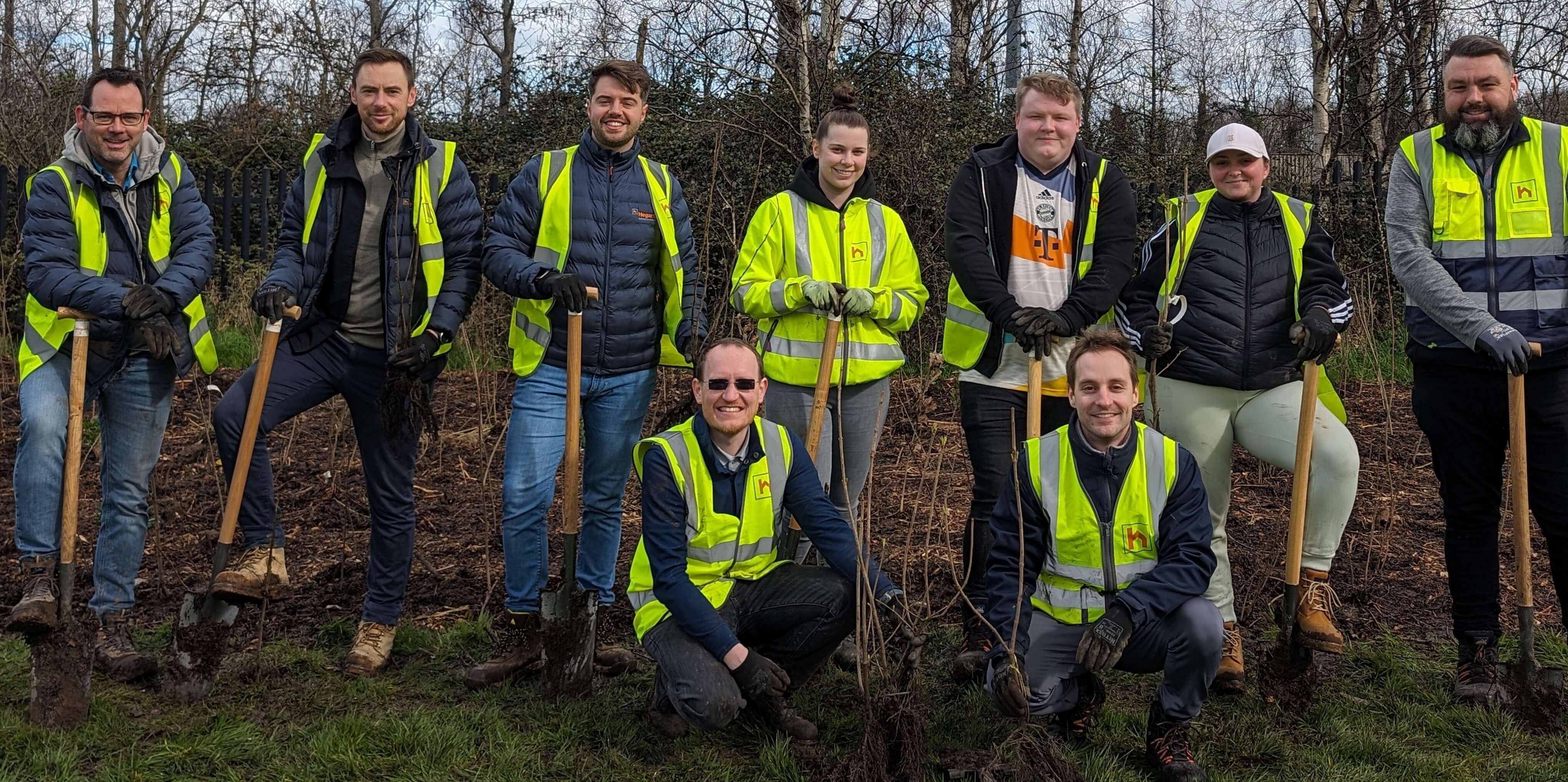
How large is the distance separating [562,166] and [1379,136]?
448 inches

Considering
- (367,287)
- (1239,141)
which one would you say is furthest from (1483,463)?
(367,287)

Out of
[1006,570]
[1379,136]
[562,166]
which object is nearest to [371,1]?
[1379,136]

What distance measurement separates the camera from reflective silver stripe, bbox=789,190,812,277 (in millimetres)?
4312

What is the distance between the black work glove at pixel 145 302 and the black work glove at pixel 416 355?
2.34ft

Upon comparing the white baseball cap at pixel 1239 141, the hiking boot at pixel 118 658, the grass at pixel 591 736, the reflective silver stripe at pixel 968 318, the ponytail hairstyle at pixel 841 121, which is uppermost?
the ponytail hairstyle at pixel 841 121

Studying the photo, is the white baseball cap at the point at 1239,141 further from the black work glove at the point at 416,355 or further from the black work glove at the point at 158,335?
the black work glove at the point at 158,335

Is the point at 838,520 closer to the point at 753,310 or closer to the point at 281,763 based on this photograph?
the point at 753,310

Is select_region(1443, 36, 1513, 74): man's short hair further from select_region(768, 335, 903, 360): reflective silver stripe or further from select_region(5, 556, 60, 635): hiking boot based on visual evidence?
select_region(5, 556, 60, 635): hiking boot

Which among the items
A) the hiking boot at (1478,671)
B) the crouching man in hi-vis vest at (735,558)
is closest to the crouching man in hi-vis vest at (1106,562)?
the crouching man in hi-vis vest at (735,558)

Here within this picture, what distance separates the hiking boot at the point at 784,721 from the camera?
3762 millimetres

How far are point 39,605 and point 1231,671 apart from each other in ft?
12.1

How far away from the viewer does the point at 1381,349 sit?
9.25 meters

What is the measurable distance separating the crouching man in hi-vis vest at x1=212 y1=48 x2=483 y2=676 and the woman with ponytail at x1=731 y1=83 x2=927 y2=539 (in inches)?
40.5

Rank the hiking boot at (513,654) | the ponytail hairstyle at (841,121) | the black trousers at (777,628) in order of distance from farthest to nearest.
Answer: the ponytail hairstyle at (841,121) → the hiking boot at (513,654) → the black trousers at (777,628)
